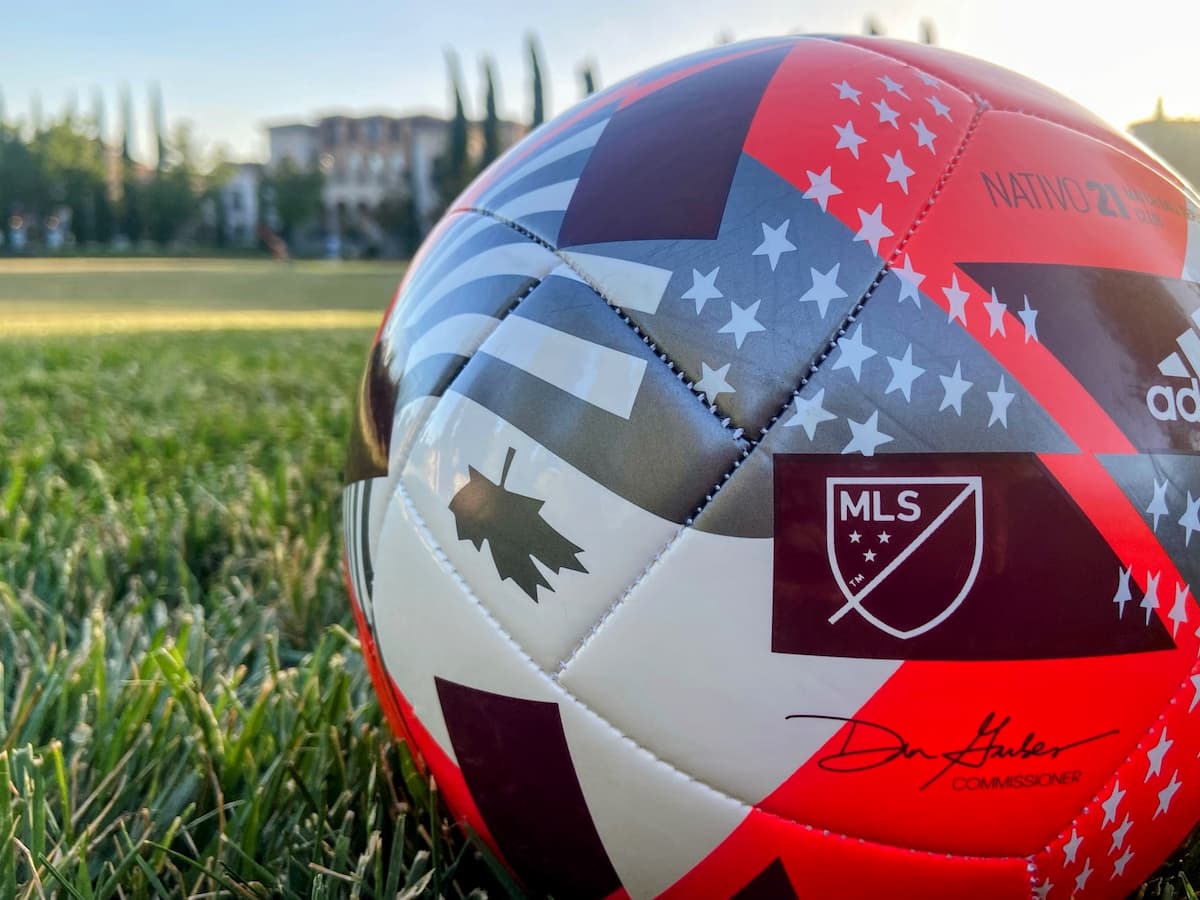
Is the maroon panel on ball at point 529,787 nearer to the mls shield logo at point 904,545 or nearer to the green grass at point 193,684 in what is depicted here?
the green grass at point 193,684

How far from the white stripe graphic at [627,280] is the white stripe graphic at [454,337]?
0.14 metres

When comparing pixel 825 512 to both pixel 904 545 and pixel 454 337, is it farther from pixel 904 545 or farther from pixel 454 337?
pixel 454 337

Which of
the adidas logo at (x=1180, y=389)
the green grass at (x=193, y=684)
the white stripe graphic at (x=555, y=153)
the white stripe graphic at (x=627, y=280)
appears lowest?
the green grass at (x=193, y=684)

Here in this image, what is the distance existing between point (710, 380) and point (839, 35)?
0.70 metres

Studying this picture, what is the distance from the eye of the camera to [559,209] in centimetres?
123

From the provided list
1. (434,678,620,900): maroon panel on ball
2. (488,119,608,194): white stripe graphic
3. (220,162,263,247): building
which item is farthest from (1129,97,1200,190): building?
(220,162,263,247): building

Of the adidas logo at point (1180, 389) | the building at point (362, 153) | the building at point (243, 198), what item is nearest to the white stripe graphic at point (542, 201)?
the adidas logo at point (1180, 389)

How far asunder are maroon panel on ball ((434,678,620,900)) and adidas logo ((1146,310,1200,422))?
29.9 inches

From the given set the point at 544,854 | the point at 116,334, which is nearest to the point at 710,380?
the point at 544,854

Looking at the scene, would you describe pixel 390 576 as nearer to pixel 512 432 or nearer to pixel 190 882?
pixel 512 432

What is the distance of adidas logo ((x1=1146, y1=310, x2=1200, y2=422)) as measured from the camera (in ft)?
3.58

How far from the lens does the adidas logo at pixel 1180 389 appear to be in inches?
42.9

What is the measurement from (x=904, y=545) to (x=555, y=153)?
714mm

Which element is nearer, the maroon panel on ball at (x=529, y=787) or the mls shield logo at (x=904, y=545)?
the mls shield logo at (x=904, y=545)
